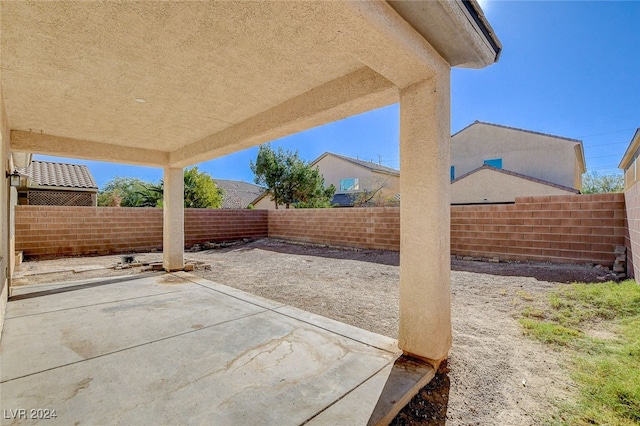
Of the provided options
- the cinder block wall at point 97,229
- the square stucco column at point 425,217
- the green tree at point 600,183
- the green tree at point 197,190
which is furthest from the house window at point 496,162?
the square stucco column at point 425,217

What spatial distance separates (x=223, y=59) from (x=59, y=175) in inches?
683

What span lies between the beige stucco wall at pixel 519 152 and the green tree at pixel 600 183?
951 cm

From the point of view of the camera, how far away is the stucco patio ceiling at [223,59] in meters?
1.92

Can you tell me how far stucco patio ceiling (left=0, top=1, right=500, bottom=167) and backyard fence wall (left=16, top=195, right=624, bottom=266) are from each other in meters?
4.45

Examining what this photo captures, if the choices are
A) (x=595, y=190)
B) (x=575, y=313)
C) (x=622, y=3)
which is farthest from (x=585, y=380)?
(x=595, y=190)

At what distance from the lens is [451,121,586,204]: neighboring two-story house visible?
14.5 m

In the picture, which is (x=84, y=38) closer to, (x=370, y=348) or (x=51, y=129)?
(x=51, y=129)

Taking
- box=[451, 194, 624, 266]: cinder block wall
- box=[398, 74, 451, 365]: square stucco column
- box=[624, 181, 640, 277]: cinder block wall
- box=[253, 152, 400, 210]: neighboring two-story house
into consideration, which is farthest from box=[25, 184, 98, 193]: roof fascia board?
box=[624, 181, 640, 277]: cinder block wall

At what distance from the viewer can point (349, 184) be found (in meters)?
23.2

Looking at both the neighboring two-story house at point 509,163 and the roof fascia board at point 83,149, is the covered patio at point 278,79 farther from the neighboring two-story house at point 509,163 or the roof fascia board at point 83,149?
the neighboring two-story house at point 509,163

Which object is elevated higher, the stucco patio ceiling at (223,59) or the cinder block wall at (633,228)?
the stucco patio ceiling at (223,59)

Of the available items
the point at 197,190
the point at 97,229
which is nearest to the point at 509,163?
the point at 197,190

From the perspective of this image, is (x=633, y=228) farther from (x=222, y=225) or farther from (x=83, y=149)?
(x=222, y=225)

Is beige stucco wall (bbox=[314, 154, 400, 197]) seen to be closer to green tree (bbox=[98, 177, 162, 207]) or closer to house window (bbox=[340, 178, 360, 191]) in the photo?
house window (bbox=[340, 178, 360, 191])
